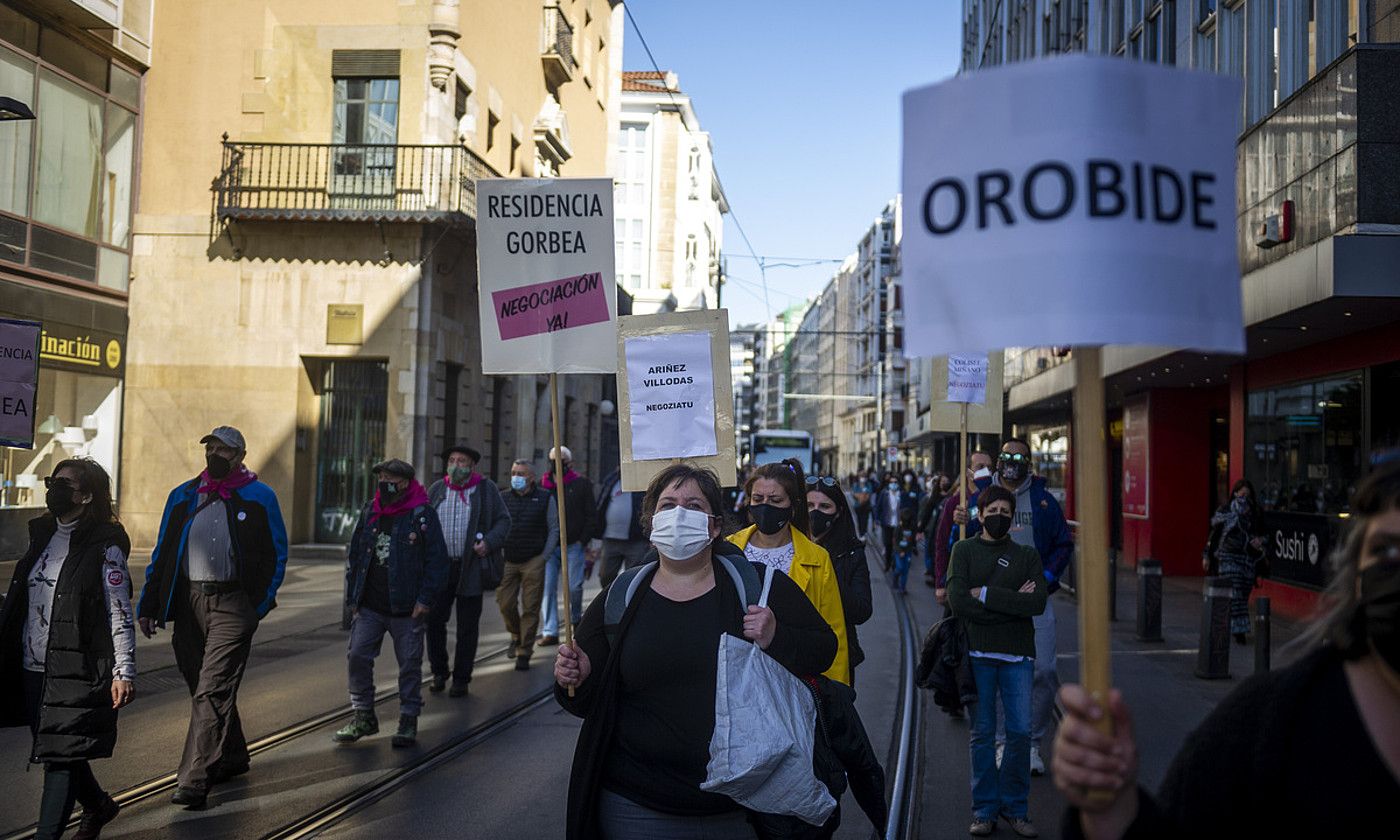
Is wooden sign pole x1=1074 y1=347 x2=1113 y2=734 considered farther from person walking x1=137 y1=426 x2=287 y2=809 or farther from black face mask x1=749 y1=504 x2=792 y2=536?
person walking x1=137 y1=426 x2=287 y2=809

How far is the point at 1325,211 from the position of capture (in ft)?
41.6

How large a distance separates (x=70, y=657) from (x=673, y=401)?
3.44m

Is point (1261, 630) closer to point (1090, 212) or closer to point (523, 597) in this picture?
point (523, 597)

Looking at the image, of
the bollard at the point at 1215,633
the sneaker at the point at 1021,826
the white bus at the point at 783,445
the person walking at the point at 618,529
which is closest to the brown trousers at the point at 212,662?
the sneaker at the point at 1021,826

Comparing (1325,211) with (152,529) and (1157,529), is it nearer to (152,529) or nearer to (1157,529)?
(1157,529)

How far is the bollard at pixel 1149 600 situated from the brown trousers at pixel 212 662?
9.56 m

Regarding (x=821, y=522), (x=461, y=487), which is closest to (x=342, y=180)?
(x=461, y=487)

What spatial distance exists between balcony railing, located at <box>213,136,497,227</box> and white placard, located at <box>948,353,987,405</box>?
13.5 metres

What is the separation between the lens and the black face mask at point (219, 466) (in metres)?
6.79

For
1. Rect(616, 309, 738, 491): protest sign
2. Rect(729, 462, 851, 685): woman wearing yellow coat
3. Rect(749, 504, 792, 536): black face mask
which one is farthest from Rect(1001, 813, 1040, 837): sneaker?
Rect(616, 309, 738, 491): protest sign

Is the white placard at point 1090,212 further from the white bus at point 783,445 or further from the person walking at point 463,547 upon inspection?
the white bus at point 783,445

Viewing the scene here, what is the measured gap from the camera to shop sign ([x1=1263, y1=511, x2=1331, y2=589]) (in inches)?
576

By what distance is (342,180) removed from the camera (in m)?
23.0

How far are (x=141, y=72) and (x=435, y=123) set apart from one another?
5.05m
